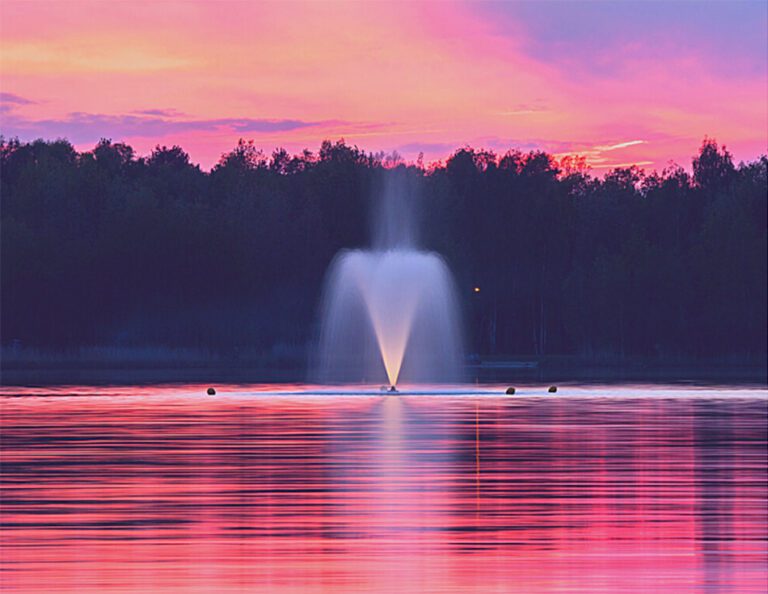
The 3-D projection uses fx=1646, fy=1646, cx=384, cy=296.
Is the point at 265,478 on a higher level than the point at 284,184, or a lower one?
lower

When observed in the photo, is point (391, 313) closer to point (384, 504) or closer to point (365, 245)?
point (384, 504)

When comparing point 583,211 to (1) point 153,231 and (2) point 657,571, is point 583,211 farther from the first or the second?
(2) point 657,571

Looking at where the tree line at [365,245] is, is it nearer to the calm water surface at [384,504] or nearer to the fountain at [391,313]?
the fountain at [391,313]

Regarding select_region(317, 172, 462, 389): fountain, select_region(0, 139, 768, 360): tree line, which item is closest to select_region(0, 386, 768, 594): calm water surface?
select_region(317, 172, 462, 389): fountain

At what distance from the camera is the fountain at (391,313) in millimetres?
74562

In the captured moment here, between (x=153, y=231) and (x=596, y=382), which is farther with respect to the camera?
(x=153, y=231)

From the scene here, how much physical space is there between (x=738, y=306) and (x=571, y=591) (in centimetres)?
11960

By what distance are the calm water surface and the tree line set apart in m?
83.2

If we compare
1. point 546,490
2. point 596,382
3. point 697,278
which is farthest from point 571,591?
point 697,278

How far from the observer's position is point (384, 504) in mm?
24734

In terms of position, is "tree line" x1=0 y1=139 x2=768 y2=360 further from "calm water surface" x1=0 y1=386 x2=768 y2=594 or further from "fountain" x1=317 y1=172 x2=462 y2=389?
"calm water surface" x1=0 y1=386 x2=768 y2=594

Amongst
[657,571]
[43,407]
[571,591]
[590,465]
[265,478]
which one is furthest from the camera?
[43,407]

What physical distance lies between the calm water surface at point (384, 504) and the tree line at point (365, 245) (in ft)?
273

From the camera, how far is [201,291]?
13362 centimetres
